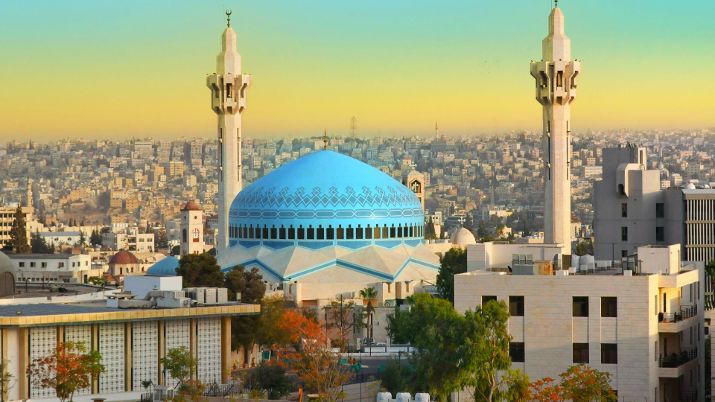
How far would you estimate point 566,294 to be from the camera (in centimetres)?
3609

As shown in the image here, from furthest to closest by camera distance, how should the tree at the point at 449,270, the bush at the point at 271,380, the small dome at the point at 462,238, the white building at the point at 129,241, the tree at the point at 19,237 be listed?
the white building at the point at 129,241, the tree at the point at 19,237, the small dome at the point at 462,238, the tree at the point at 449,270, the bush at the point at 271,380

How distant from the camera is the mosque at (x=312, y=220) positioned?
6925cm

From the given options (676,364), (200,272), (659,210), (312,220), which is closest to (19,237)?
(312,220)

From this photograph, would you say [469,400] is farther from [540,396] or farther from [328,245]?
[328,245]

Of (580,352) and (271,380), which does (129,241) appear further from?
(580,352)

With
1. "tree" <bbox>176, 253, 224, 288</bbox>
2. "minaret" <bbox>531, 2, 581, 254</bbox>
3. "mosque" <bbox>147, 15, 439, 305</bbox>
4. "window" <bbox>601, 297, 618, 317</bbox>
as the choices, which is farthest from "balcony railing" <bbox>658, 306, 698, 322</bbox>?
"mosque" <bbox>147, 15, 439, 305</bbox>

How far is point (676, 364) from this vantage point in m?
37.2

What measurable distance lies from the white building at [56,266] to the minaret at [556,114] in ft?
106

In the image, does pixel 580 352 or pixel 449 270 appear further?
pixel 449 270

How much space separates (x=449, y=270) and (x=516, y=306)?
1130 inches

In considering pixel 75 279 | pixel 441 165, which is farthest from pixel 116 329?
pixel 441 165

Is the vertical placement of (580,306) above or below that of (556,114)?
below

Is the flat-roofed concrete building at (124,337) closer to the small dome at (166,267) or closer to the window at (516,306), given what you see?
the window at (516,306)

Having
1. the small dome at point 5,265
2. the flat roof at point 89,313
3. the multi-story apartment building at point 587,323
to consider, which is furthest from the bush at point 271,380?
the small dome at point 5,265
